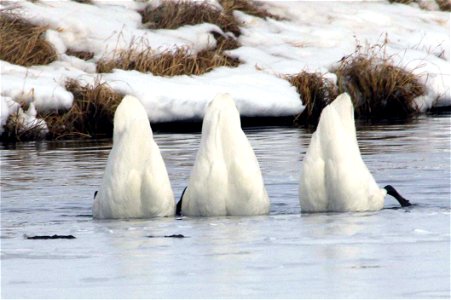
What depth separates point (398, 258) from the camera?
7578mm

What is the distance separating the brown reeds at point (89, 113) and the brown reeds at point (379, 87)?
13.4 feet

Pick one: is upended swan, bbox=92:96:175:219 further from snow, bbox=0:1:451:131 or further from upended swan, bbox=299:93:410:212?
snow, bbox=0:1:451:131

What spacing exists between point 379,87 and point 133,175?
12.7 meters

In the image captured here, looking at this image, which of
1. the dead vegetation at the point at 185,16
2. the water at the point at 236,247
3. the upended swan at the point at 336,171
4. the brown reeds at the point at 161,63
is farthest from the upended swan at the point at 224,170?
the dead vegetation at the point at 185,16

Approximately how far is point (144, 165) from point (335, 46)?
51.8ft

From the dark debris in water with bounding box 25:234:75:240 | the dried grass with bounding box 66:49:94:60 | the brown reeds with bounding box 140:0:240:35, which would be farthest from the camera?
the brown reeds with bounding box 140:0:240:35

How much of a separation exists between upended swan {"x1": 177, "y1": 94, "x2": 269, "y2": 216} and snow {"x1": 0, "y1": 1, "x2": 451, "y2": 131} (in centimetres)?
917

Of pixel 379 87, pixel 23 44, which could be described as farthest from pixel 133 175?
pixel 379 87

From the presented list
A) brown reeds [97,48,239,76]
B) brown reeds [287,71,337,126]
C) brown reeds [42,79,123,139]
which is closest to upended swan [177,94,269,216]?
brown reeds [42,79,123,139]

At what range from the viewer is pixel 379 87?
72.5ft

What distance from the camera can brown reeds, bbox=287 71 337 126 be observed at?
69.5ft

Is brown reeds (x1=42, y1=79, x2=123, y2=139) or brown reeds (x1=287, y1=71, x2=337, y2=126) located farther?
brown reeds (x1=287, y1=71, x2=337, y2=126)

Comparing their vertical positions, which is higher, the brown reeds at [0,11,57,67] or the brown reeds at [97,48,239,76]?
the brown reeds at [0,11,57,67]

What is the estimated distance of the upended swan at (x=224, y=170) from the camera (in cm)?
975
